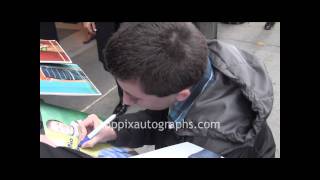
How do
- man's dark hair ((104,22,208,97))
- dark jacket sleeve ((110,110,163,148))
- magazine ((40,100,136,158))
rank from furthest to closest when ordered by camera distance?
dark jacket sleeve ((110,110,163,148)) → magazine ((40,100,136,158)) → man's dark hair ((104,22,208,97))

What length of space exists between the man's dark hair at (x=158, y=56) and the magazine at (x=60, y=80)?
0.22 meters

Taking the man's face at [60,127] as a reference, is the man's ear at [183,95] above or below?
above

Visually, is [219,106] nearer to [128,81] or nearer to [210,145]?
[210,145]

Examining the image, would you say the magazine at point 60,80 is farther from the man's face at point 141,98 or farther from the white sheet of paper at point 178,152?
the white sheet of paper at point 178,152

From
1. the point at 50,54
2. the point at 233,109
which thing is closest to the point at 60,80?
the point at 50,54

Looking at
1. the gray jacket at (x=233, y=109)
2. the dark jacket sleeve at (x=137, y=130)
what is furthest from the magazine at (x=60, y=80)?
the gray jacket at (x=233, y=109)

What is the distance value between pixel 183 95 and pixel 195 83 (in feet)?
0.13

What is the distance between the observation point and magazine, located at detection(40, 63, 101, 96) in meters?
1.05

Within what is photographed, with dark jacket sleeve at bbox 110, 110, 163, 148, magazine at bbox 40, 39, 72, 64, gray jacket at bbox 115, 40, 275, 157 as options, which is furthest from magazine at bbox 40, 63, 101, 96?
gray jacket at bbox 115, 40, 275, 157

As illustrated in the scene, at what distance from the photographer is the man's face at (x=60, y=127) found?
1.02m

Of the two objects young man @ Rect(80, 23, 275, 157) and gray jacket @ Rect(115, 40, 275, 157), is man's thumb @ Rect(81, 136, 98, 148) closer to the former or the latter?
young man @ Rect(80, 23, 275, 157)

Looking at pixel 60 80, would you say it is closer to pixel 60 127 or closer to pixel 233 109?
pixel 60 127

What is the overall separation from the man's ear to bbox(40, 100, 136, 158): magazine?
21 cm

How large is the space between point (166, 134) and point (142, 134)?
0.33 ft
